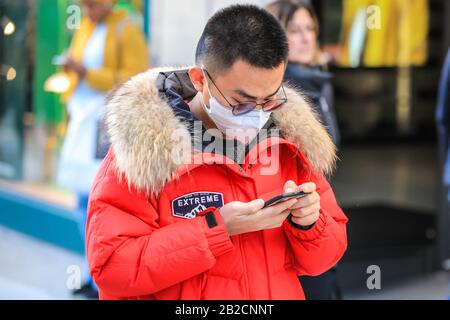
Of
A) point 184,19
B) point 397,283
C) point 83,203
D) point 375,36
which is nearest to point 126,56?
point 184,19

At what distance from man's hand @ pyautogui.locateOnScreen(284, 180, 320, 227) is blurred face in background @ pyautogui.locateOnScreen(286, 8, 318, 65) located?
176 cm

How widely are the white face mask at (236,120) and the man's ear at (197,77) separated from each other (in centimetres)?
4

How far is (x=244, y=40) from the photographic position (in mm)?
2006

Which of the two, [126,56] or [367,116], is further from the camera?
[367,116]

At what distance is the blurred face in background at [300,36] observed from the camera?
3.71 metres

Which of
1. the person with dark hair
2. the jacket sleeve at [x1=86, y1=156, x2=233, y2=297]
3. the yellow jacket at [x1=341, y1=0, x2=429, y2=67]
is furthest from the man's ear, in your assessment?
the yellow jacket at [x1=341, y1=0, x2=429, y2=67]

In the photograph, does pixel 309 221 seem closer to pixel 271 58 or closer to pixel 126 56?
pixel 271 58

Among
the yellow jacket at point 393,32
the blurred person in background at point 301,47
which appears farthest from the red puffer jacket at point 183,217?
the yellow jacket at point 393,32

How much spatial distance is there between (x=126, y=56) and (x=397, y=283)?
241cm

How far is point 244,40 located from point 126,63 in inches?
127

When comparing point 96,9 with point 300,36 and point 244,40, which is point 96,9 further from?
point 244,40

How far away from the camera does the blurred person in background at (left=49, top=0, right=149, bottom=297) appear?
4988 mm

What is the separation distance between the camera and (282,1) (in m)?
3.74

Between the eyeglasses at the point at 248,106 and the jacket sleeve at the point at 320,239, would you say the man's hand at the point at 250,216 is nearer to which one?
the jacket sleeve at the point at 320,239
